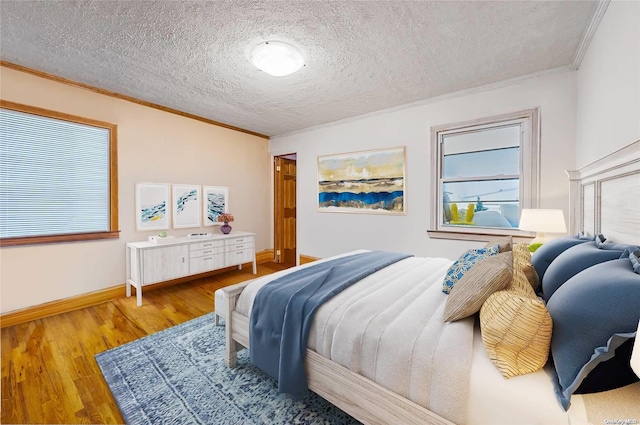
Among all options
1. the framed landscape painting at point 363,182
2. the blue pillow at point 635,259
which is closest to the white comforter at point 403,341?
the blue pillow at point 635,259

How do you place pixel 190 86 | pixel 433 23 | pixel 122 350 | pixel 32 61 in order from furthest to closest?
pixel 190 86 → pixel 32 61 → pixel 122 350 → pixel 433 23

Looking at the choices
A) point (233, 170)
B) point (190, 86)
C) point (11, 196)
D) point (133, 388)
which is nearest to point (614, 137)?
point (133, 388)

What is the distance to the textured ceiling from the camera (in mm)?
1822

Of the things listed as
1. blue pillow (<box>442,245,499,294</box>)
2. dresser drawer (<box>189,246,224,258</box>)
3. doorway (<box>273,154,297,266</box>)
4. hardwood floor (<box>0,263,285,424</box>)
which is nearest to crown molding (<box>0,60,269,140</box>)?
doorway (<box>273,154,297,266</box>)

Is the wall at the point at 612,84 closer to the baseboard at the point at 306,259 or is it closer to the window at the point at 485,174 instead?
the window at the point at 485,174

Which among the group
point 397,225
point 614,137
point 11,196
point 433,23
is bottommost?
point 397,225

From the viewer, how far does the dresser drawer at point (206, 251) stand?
363 centimetres

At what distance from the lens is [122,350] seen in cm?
216

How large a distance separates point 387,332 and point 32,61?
398 centimetres

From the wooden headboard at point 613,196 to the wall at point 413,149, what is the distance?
20.8 inches

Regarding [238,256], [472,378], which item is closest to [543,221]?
[472,378]

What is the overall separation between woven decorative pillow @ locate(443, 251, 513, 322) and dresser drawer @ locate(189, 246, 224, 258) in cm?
339

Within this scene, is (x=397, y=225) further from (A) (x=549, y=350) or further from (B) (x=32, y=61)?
(B) (x=32, y=61)

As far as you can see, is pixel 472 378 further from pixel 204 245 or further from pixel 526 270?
pixel 204 245
